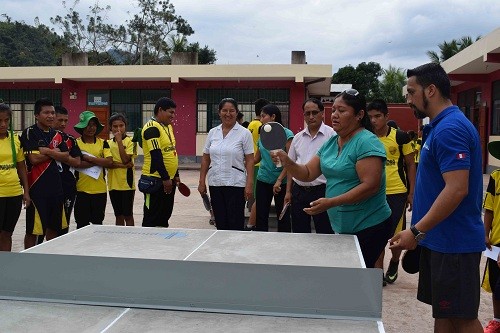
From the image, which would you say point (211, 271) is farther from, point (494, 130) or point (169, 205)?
point (494, 130)

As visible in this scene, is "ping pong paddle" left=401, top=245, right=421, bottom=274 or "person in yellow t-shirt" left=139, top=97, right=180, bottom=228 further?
"person in yellow t-shirt" left=139, top=97, right=180, bottom=228

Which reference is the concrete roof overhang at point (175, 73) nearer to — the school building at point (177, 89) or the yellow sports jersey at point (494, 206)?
→ the school building at point (177, 89)

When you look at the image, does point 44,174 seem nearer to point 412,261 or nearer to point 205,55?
point 412,261

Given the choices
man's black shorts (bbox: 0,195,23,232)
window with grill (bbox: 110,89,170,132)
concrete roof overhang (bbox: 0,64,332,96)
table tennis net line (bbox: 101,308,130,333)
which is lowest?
man's black shorts (bbox: 0,195,23,232)

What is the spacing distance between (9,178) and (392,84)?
40.3 m

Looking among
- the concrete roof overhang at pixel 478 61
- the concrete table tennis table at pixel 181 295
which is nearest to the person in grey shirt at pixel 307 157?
the concrete table tennis table at pixel 181 295

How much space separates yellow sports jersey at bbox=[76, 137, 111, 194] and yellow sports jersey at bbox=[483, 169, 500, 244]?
383 cm

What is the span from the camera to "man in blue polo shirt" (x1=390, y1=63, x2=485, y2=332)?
8.14 feet

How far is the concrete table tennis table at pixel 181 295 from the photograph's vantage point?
1861 millimetres

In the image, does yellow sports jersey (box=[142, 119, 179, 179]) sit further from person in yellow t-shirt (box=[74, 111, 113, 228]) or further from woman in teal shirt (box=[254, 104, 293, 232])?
woman in teal shirt (box=[254, 104, 293, 232])

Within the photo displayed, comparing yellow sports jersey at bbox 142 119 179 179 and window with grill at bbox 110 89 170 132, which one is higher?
window with grill at bbox 110 89 170 132

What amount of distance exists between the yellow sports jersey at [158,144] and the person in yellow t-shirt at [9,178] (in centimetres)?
116

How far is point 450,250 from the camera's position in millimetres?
2607

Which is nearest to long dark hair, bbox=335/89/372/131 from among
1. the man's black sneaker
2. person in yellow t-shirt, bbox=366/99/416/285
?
person in yellow t-shirt, bbox=366/99/416/285
